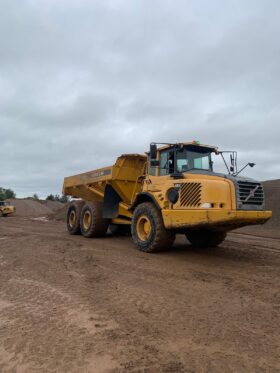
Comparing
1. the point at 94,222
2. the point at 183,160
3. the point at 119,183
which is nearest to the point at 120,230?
the point at 94,222

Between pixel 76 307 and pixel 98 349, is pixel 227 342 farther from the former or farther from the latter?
pixel 76 307

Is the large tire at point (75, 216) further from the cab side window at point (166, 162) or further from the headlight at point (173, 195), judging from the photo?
the headlight at point (173, 195)

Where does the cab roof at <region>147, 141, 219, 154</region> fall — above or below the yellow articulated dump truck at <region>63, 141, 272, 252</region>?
above

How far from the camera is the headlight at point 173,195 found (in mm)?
8031

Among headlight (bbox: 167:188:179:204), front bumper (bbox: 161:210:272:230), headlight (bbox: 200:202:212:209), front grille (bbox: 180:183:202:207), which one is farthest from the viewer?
headlight (bbox: 167:188:179:204)

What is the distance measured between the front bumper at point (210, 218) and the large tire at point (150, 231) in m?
0.38

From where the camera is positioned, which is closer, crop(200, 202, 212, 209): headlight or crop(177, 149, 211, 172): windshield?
crop(200, 202, 212, 209): headlight

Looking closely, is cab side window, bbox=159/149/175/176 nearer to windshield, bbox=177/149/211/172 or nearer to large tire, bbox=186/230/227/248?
windshield, bbox=177/149/211/172

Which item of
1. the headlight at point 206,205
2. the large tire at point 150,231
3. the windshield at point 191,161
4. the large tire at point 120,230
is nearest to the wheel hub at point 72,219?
the large tire at point 120,230

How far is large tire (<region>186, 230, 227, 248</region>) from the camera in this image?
32.7ft

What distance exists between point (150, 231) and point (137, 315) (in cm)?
446

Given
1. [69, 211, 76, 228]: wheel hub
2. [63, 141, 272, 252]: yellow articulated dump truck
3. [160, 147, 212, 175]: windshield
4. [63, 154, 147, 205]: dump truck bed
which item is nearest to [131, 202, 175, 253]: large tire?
[63, 141, 272, 252]: yellow articulated dump truck

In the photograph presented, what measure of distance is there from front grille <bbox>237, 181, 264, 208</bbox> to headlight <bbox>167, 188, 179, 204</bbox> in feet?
4.49

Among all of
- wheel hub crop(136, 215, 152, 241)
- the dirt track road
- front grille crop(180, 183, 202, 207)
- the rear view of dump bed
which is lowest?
the dirt track road
